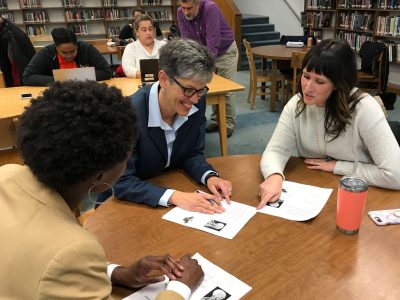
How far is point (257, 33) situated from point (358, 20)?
2.29 meters

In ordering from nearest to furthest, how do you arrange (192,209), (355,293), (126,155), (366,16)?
(126,155) → (355,293) → (192,209) → (366,16)

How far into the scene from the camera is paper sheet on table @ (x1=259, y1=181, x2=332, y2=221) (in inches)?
48.0

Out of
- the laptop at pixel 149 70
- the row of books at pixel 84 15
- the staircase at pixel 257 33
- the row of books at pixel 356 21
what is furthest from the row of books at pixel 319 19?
the laptop at pixel 149 70

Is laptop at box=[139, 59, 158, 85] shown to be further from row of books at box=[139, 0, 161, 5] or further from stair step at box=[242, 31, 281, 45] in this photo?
row of books at box=[139, 0, 161, 5]

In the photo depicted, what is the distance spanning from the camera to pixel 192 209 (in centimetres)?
126

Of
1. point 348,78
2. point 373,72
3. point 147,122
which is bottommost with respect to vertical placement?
point 373,72

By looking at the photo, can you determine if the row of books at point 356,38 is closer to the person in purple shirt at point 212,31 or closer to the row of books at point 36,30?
the person in purple shirt at point 212,31

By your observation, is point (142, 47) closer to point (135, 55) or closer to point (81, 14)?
point (135, 55)

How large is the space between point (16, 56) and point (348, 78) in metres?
3.31

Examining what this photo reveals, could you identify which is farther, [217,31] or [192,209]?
[217,31]

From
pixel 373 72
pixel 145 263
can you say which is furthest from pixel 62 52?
pixel 373 72

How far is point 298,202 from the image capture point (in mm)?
1294

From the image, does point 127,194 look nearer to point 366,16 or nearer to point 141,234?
point 141,234

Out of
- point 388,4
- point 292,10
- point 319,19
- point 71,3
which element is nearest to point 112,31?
point 71,3
